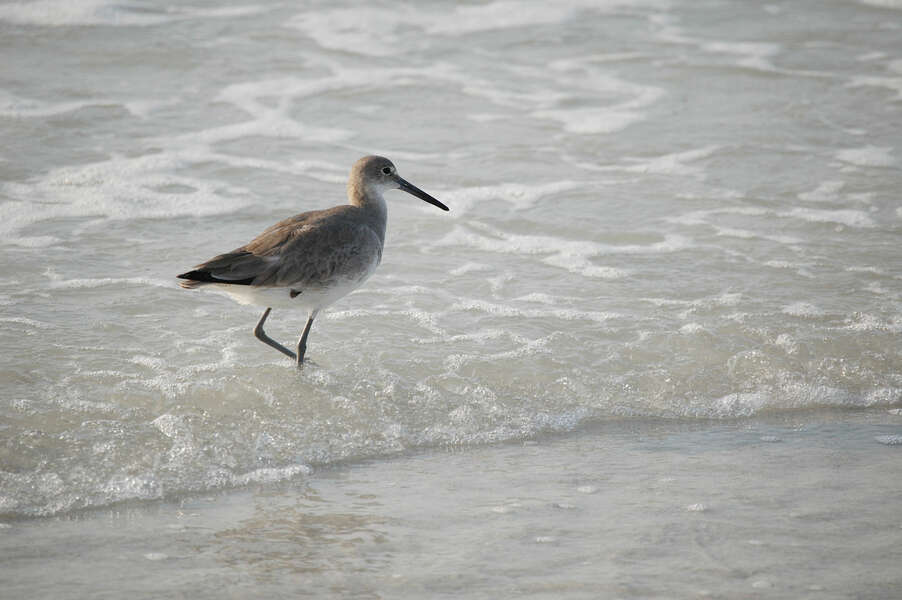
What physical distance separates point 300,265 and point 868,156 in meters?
6.25

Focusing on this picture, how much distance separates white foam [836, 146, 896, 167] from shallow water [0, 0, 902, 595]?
54 mm

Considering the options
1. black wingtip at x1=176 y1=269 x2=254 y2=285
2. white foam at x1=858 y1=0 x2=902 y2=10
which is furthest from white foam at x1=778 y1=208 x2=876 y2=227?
white foam at x1=858 y1=0 x2=902 y2=10

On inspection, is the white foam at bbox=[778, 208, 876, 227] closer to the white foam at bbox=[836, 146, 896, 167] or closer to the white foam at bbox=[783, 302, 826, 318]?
the white foam at bbox=[836, 146, 896, 167]

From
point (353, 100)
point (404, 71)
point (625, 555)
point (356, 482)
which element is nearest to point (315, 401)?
point (356, 482)

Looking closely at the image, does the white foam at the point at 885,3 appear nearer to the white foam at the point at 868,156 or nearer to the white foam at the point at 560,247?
the white foam at the point at 868,156

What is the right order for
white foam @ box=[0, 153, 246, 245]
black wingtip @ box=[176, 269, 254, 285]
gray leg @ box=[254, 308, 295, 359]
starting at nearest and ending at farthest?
1. black wingtip @ box=[176, 269, 254, 285]
2. gray leg @ box=[254, 308, 295, 359]
3. white foam @ box=[0, 153, 246, 245]

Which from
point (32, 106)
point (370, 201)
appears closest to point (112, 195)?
point (32, 106)

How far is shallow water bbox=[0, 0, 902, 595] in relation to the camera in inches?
206

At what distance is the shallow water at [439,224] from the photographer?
5.23 m

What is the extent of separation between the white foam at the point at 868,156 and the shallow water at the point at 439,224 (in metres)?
0.05

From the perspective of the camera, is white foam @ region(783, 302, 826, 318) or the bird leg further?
white foam @ region(783, 302, 826, 318)

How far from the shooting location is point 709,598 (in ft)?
11.8

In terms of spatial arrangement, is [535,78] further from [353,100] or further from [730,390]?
[730,390]

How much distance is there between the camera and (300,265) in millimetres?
5598
